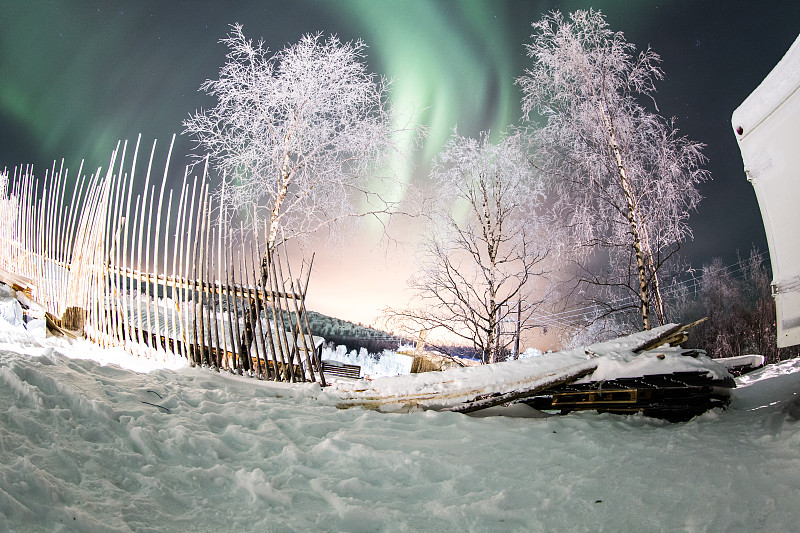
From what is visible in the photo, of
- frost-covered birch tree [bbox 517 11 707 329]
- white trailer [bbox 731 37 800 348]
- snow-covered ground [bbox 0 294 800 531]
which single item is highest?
frost-covered birch tree [bbox 517 11 707 329]

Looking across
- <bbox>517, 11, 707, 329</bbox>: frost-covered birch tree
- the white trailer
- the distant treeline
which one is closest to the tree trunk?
<bbox>517, 11, 707, 329</bbox>: frost-covered birch tree

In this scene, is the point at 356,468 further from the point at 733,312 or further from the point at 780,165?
the point at 733,312

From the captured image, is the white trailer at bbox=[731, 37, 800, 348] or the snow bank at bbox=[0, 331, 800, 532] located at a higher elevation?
the white trailer at bbox=[731, 37, 800, 348]

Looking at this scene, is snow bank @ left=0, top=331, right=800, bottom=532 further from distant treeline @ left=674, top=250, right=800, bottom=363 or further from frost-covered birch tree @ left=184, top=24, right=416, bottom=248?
distant treeline @ left=674, top=250, right=800, bottom=363

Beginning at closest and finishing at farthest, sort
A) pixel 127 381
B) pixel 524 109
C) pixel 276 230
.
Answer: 1. pixel 127 381
2. pixel 276 230
3. pixel 524 109

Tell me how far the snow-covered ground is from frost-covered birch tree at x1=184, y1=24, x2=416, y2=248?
554 cm

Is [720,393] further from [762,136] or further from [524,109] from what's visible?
[524,109]

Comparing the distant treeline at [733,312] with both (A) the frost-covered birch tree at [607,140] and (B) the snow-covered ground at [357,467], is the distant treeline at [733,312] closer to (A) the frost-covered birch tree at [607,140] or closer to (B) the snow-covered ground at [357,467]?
(A) the frost-covered birch tree at [607,140]

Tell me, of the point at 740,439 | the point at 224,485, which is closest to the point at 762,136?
the point at 740,439

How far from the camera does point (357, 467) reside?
2461 mm

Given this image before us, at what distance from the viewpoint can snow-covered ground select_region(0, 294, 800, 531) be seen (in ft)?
5.73

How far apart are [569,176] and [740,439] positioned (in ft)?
22.3

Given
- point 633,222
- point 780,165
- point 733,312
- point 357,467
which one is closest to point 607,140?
point 633,222

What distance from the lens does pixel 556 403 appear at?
12.8 feet
